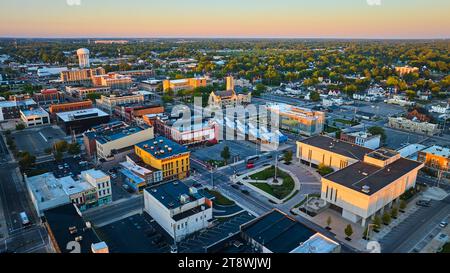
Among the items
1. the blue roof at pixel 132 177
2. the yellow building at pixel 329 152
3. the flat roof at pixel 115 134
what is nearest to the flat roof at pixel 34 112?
the flat roof at pixel 115 134

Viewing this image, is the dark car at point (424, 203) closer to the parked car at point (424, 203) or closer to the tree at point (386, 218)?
the parked car at point (424, 203)

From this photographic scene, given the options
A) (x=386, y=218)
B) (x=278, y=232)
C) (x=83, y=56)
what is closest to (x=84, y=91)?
(x=83, y=56)

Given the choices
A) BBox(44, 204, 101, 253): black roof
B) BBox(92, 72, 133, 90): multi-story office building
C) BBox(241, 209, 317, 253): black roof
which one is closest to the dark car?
BBox(241, 209, 317, 253): black roof

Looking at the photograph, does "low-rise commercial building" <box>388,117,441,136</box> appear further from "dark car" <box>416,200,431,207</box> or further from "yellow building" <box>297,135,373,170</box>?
"dark car" <box>416,200,431,207</box>
